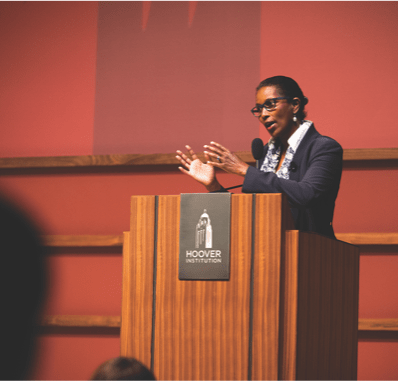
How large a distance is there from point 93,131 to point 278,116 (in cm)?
141

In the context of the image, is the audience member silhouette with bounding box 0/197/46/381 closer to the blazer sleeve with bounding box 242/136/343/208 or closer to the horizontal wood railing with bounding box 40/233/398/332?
the blazer sleeve with bounding box 242/136/343/208

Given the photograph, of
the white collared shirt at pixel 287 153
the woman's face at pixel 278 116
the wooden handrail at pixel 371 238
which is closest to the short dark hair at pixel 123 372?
the white collared shirt at pixel 287 153

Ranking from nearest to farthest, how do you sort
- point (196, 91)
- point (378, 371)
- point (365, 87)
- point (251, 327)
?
point (251, 327) < point (378, 371) < point (365, 87) < point (196, 91)

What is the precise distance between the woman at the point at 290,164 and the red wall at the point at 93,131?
96 cm

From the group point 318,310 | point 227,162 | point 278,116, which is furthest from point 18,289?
point 278,116

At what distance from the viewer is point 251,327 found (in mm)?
1116

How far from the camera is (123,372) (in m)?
0.55

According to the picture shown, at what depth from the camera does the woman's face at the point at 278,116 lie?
1645mm

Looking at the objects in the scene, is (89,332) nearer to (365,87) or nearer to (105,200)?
(105,200)

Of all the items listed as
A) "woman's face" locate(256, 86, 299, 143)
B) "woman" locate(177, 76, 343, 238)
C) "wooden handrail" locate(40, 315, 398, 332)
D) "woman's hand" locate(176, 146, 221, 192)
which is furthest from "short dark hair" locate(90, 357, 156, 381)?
"wooden handrail" locate(40, 315, 398, 332)

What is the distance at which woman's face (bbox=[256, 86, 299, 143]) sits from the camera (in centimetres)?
164

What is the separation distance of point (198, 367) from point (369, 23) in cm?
200

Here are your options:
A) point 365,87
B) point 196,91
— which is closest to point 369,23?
point 365,87

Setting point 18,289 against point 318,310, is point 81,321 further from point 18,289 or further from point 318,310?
point 18,289
